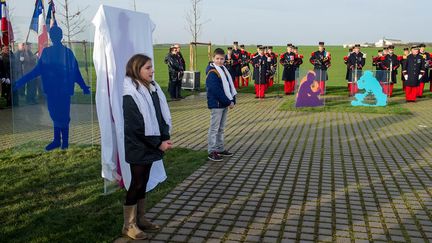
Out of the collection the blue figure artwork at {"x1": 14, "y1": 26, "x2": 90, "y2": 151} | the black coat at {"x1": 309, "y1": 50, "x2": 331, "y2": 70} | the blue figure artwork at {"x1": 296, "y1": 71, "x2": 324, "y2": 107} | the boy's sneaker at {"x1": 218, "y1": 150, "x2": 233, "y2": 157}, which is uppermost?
the black coat at {"x1": 309, "y1": 50, "x2": 331, "y2": 70}

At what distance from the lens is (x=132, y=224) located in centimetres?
431

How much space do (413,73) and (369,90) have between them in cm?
293

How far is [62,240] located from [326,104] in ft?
42.6

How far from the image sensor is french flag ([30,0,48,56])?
7.37 m

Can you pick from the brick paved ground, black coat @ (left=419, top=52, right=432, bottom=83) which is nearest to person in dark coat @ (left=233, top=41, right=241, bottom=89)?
black coat @ (left=419, top=52, right=432, bottom=83)

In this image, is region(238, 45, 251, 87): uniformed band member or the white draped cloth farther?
region(238, 45, 251, 87): uniformed band member

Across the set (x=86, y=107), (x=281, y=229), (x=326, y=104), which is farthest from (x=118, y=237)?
(x=326, y=104)

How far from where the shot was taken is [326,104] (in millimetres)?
15891

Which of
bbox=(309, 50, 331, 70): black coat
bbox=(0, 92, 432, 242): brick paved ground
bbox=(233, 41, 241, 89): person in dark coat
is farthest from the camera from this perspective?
bbox=(233, 41, 241, 89): person in dark coat

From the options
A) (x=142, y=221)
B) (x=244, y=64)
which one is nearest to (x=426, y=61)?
(x=244, y=64)

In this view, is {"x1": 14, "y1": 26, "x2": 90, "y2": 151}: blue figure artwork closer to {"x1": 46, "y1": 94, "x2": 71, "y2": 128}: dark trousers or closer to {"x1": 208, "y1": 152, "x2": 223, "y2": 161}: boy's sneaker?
{"x1": 46, "y1": 94, "x2": 71, "y2": 128}: dark trousers

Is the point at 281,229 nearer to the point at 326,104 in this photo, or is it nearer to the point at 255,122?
the point at 255,122

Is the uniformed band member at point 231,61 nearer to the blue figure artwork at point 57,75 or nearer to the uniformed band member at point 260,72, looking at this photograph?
the uniformed band member at point 260,72

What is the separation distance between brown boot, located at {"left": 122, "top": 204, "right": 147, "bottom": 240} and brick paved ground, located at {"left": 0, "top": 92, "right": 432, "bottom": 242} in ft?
0.48
